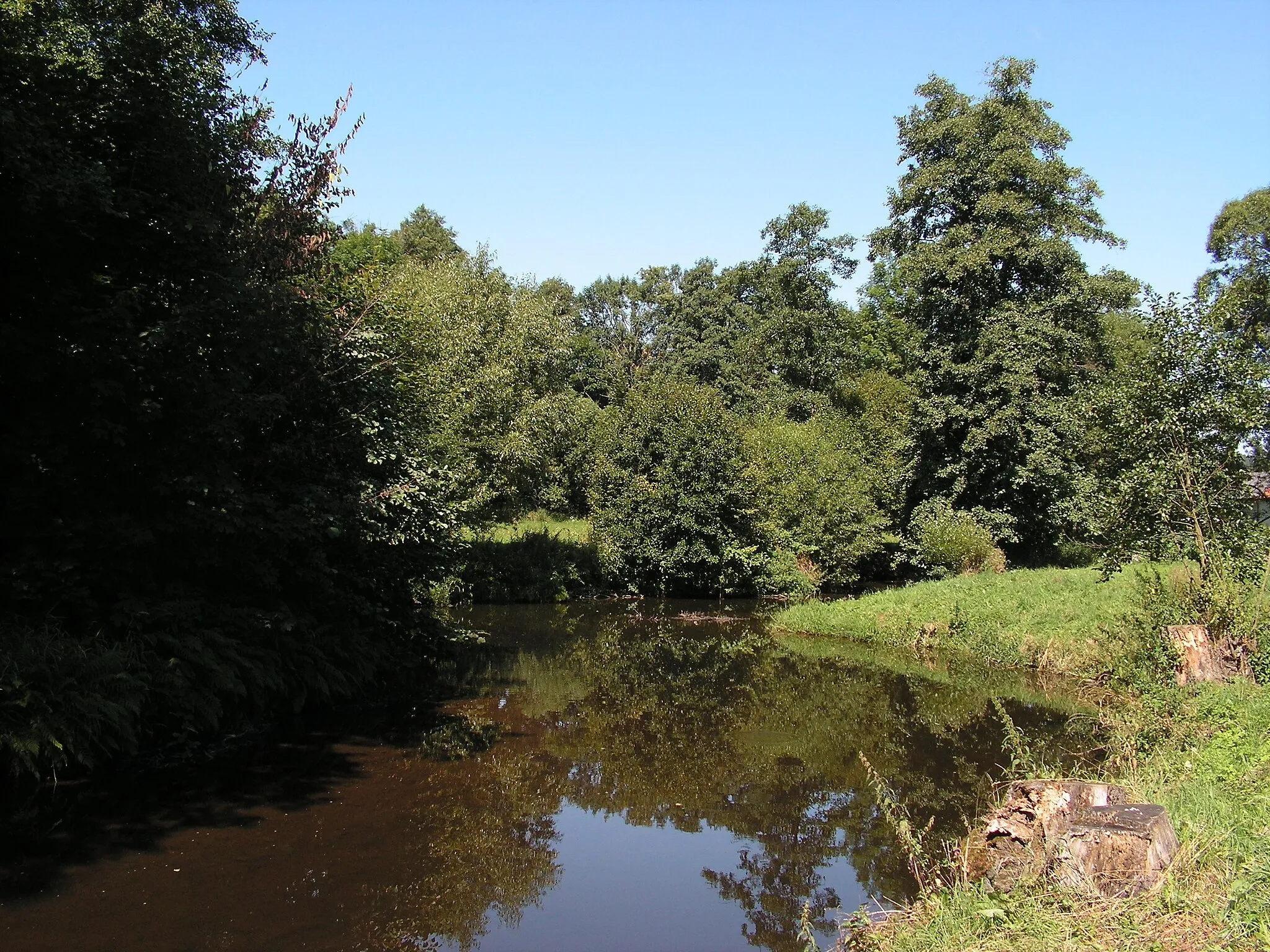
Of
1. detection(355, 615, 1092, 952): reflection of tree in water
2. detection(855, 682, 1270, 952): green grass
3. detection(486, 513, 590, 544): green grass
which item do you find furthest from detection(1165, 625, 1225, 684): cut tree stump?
detection(486, 513, 590, 544): green grass

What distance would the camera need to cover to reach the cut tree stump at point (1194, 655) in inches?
403

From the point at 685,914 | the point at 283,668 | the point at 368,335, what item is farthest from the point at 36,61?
the point at 685,914

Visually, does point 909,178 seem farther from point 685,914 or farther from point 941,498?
point 685,914

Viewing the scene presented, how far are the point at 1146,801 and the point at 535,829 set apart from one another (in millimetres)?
5430

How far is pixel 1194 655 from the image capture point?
1035cm

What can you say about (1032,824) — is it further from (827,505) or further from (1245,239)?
(1245,239)

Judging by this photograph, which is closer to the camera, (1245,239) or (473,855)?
(473,855)

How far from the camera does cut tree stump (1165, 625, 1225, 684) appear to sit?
1024 cm

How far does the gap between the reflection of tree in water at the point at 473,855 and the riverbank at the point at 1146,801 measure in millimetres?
2842

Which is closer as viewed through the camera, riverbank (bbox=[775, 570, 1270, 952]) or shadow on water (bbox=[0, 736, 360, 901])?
riverbank (bbox=[775, 570, 1270, 952])

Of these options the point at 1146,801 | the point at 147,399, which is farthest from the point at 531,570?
the point at 1146,801

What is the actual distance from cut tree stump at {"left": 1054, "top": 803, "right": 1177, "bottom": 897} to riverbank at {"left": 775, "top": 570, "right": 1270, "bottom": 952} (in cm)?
11

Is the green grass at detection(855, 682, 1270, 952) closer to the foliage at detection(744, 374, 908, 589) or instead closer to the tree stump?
the tree stump

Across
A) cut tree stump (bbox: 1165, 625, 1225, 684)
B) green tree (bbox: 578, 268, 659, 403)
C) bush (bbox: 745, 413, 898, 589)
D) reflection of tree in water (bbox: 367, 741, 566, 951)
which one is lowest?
reflection of tree in water (bbox: 367, 741, 566, 951)
